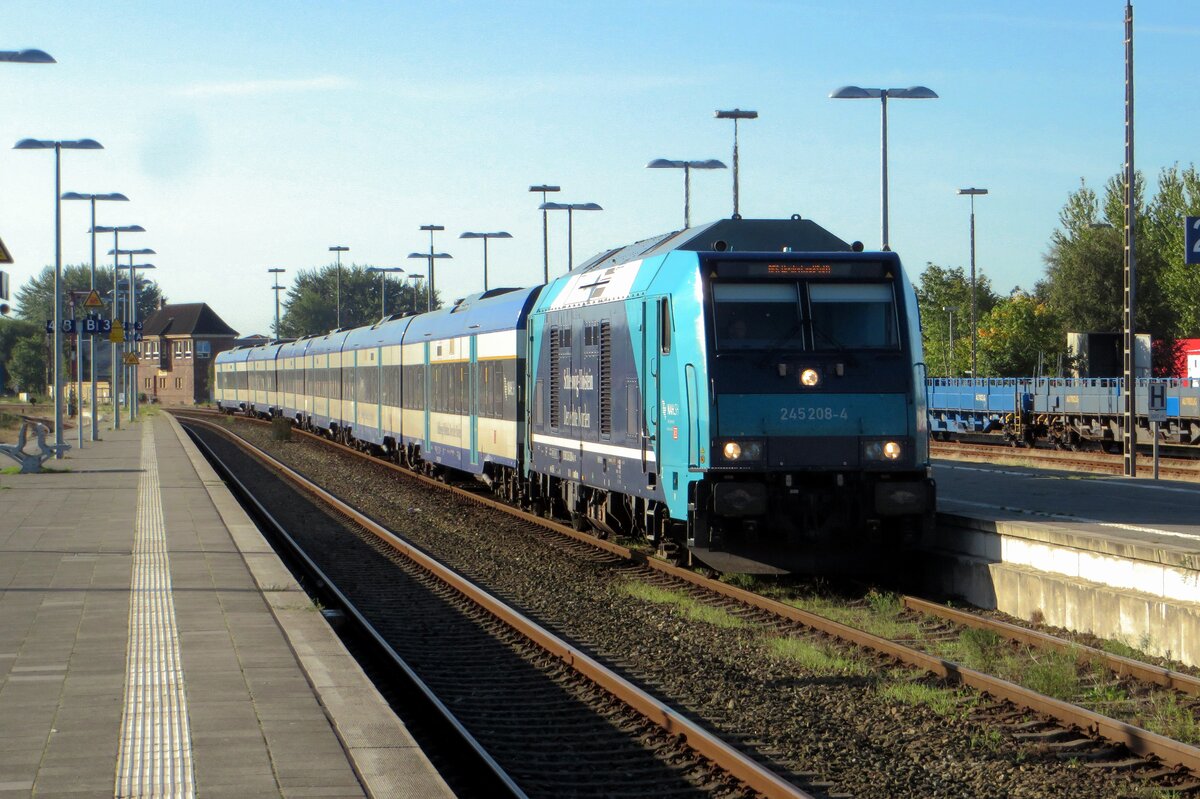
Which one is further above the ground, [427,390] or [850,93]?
[850,93]

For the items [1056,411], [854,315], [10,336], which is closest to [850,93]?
[854,315]

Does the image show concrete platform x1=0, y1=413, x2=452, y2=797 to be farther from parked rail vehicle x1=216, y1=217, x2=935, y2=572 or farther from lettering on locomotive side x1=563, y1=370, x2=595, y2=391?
lettering on locomotive side x1=563, y1=370, x2=595, y2=391

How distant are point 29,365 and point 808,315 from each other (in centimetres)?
14267

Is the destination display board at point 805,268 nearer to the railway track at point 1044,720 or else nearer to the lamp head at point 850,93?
the railway track at point 1044,720

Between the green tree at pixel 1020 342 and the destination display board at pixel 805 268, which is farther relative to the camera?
the green tree at pixel 1020 342

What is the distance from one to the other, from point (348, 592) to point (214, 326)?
125382 mm

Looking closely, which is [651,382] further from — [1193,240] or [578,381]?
[1193,240]

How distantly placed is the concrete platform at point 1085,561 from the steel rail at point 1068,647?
472mm

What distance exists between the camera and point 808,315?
13.0 metres

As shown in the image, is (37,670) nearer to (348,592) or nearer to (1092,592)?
(348,592)

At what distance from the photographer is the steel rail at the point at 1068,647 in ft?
29.3

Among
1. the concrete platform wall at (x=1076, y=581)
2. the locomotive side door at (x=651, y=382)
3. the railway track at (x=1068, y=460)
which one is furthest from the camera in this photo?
the railway track at (x=1068, y=460)

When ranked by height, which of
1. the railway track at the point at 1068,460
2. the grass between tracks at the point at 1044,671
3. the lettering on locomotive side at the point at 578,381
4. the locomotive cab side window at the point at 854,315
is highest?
the locomotive cab side window at the point at 854,315

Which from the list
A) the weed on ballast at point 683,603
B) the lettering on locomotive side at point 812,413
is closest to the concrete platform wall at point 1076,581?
the lettering on locomotive side at point 812,413
